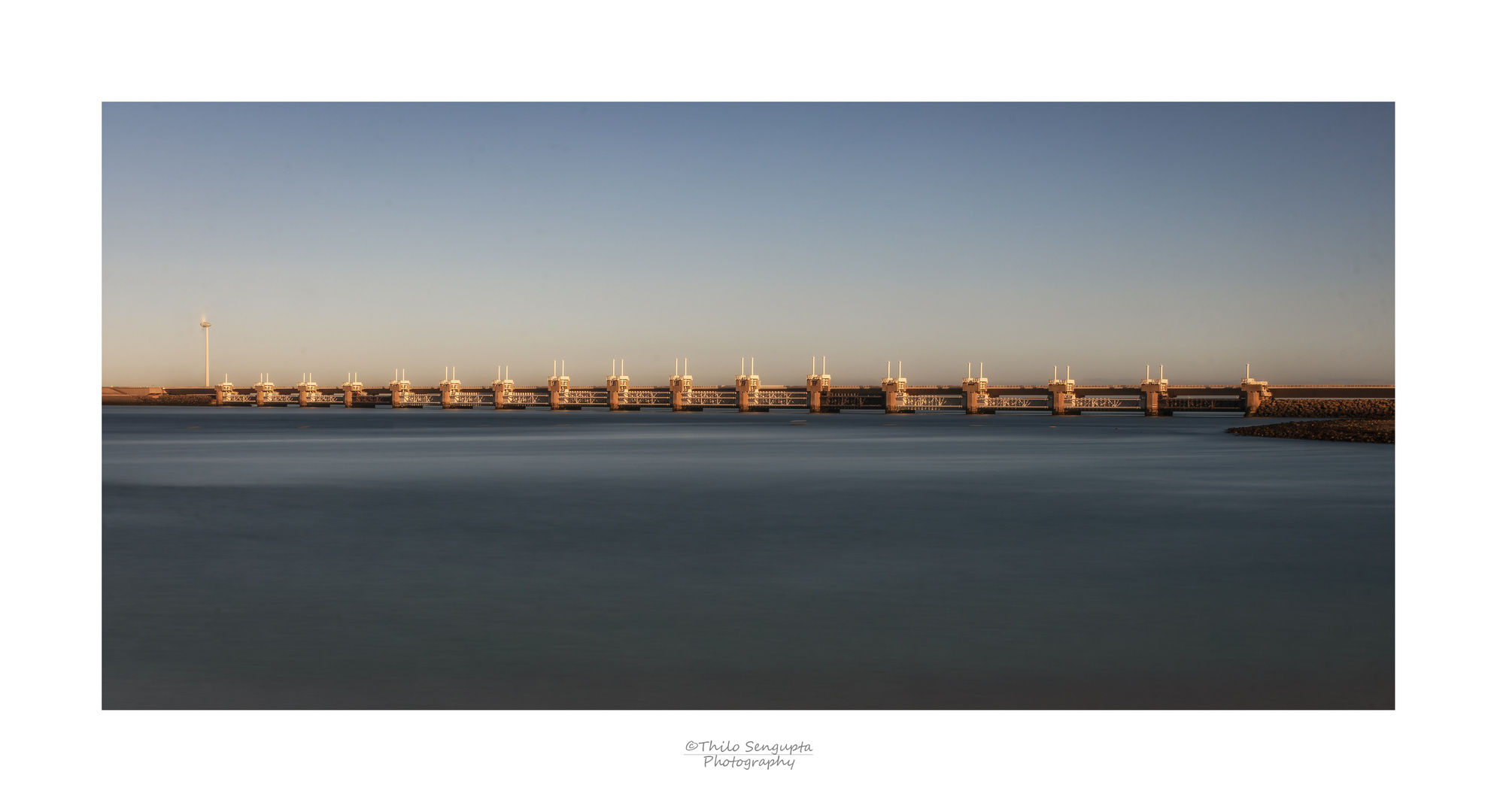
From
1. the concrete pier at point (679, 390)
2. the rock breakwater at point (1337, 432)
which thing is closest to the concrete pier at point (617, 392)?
the concrete pier at point (679, 390)

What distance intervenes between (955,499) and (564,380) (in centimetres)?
11358

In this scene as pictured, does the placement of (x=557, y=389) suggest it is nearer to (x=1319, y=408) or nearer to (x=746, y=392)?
(x=746, y=392)

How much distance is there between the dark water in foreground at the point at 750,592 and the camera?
757cm

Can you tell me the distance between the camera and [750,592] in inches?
438

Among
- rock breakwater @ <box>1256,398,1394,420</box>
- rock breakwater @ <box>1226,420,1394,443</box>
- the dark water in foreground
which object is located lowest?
the dark water in foreground

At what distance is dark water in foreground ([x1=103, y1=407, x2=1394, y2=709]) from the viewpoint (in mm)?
7574

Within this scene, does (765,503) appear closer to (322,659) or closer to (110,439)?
(322,659)

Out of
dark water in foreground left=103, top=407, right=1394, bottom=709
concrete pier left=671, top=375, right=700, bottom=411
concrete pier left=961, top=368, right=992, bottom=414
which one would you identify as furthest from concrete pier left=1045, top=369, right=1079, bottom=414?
dark water in foreground left=103, top=407, right=1394, bottom=709

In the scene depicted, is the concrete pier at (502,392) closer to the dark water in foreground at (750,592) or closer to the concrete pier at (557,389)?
the concrete pier at (557,389)

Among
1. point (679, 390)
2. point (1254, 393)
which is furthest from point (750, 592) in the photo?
point (679, 390)

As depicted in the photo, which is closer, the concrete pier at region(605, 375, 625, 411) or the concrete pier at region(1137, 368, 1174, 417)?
the concrete pier at region(1137, 368, 1174, 417)

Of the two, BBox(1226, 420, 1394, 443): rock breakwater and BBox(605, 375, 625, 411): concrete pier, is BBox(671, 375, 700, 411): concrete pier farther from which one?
BBox(1226, 420, 1394, 443): rock breakwater

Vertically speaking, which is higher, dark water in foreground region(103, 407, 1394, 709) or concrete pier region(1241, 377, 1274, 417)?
concrete pier region(1241, 377, 1274, 417)
